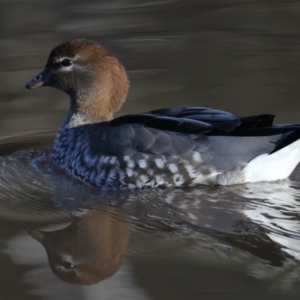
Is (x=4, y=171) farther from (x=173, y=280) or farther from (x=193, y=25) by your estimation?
(x=193, y=25)

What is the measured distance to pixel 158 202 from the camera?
6.58 metres

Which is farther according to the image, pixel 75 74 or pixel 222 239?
pixel 75 74

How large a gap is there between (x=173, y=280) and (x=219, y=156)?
205 centimetres

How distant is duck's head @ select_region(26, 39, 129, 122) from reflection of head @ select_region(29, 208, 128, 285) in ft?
5.31

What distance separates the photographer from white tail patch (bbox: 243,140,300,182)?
6.82 metres

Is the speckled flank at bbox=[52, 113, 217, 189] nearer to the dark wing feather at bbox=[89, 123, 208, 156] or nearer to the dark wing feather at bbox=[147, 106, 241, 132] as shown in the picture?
the dark wing feather at bbox=[89, 123, 208, 156]

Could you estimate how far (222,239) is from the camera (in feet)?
18.4

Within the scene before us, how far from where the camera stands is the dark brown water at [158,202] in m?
4.99

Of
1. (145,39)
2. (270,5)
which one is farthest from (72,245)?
(270,5)

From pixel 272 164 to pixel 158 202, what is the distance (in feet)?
3.41

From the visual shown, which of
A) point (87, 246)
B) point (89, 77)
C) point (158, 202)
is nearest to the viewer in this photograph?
point (87, 246)

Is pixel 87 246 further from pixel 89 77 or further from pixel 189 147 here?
pixel 89 77

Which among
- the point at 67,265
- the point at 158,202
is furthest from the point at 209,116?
the point at 67,265

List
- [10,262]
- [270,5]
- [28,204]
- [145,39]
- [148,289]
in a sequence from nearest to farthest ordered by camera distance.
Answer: [148,289]
[10,262]
[28,204]
[145,39]
[270,5]
